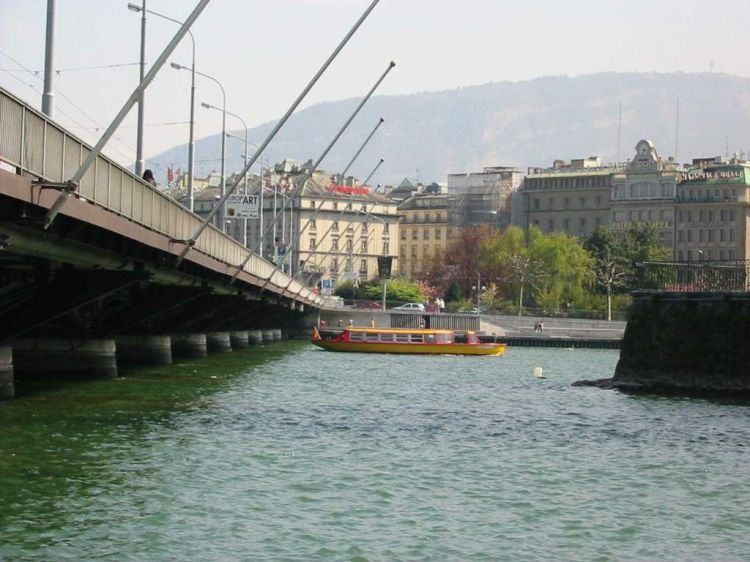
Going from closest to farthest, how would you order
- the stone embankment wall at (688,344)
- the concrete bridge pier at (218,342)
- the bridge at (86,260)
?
1. the bridge at (86,260)
2. the stone embankment wall at (688,344)
3. the concrete bridge pier at (218,342)

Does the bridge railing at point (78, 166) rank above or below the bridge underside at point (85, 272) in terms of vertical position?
above

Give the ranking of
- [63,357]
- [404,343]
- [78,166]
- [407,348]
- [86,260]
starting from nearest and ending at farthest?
[78,166]
[86,260]
[63,357]
[407,348]
[404,343]

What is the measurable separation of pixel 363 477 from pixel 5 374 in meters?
19.1

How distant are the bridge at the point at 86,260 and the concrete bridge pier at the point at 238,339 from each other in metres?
34.3

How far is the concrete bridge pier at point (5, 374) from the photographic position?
164 feet

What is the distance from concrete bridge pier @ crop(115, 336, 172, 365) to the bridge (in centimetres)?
7

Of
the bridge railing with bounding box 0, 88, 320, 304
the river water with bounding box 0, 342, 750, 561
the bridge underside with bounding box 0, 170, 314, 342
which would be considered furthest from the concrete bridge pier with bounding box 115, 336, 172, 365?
the river water with bounding box 0, 342, 750, 561

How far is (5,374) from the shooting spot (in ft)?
165

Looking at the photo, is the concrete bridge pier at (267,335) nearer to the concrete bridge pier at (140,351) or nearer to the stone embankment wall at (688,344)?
the concrete bridge pier at (140,351)

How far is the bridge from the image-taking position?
37.8 meters

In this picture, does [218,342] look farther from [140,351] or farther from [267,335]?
[267,335]

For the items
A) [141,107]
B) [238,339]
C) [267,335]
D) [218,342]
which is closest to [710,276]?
[141,107]

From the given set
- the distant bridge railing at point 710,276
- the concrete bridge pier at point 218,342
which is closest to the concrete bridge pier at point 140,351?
the distant bridge railing at point 710,276

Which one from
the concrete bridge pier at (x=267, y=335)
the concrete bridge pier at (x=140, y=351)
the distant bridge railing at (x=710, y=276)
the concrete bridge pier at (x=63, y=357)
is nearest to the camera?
the concrete bridge pier at (x=63, y=357)
